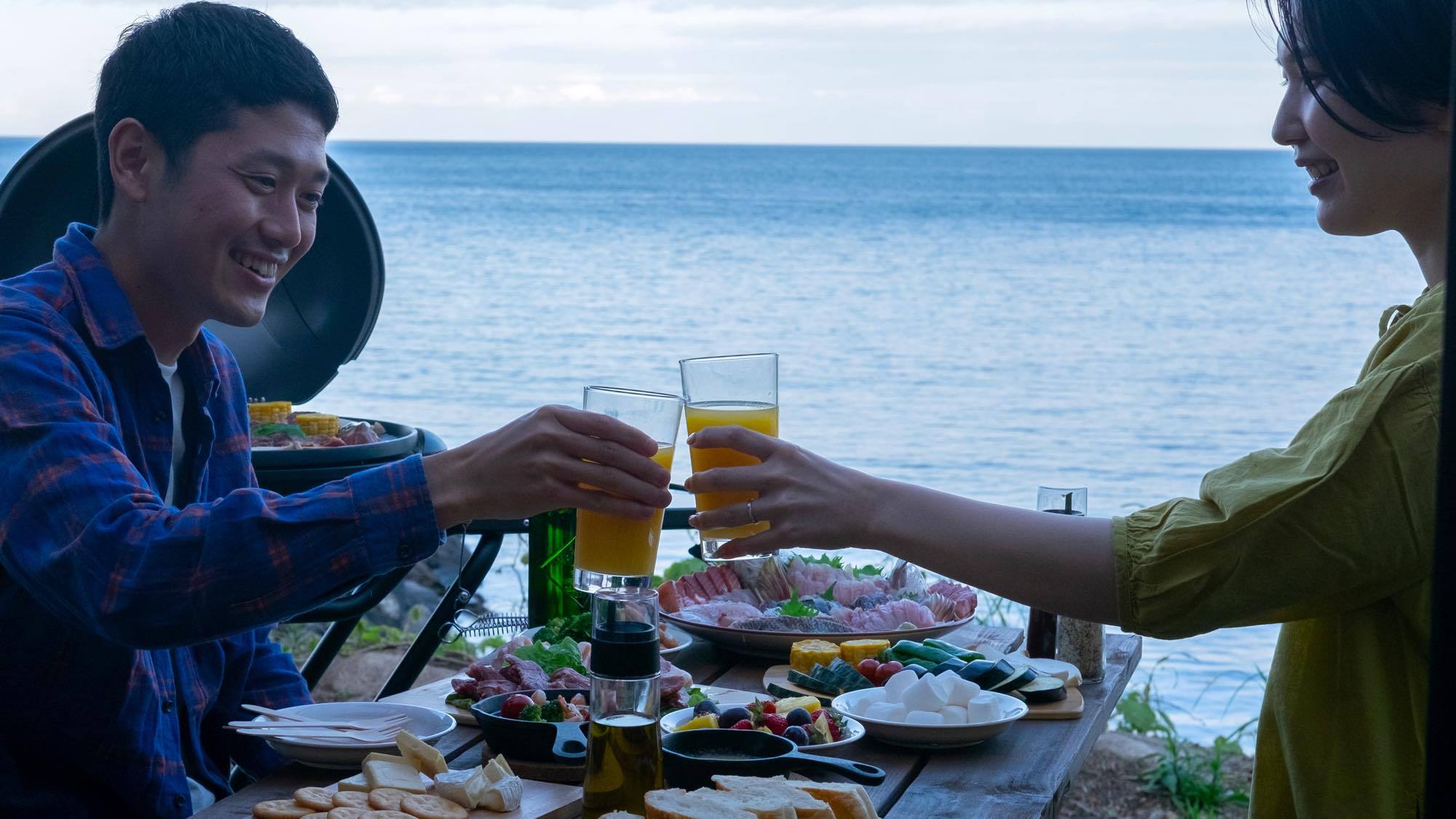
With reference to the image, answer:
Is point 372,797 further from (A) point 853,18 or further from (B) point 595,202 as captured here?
(A) point 853,18

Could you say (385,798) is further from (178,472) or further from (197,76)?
(197,76)

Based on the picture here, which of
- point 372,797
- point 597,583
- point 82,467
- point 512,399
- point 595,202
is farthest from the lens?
point 595,202

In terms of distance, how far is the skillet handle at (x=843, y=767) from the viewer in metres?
1.79

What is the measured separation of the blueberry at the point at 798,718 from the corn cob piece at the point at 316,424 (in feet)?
6.70

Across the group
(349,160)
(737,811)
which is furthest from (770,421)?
(349,160)

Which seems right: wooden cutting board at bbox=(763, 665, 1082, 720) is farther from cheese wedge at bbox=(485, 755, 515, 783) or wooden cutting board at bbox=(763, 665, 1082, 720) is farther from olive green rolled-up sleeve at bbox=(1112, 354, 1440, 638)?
cheese wedge at bbox=(485, 755, 515, 783)

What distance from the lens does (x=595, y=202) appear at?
5925cm

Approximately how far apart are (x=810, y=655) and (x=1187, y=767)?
9.44ft

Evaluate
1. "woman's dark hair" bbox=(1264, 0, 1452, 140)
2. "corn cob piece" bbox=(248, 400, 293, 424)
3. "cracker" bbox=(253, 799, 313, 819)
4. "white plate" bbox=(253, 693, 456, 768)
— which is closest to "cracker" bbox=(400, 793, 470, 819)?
"cracker" bbox=(253, 799, 313, 819)

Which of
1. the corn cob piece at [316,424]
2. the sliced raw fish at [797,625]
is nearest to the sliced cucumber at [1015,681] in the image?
the sliced raw fish at [797,625]

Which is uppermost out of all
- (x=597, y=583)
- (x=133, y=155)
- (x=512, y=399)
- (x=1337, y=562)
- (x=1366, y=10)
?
(x=1366, y=10)

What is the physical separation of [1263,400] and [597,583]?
13.9 metres

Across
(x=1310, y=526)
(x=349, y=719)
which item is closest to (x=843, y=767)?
(x=1310, y=526)

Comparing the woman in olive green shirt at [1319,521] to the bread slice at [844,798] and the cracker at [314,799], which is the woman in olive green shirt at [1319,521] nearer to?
the bread slice at [844,798]
